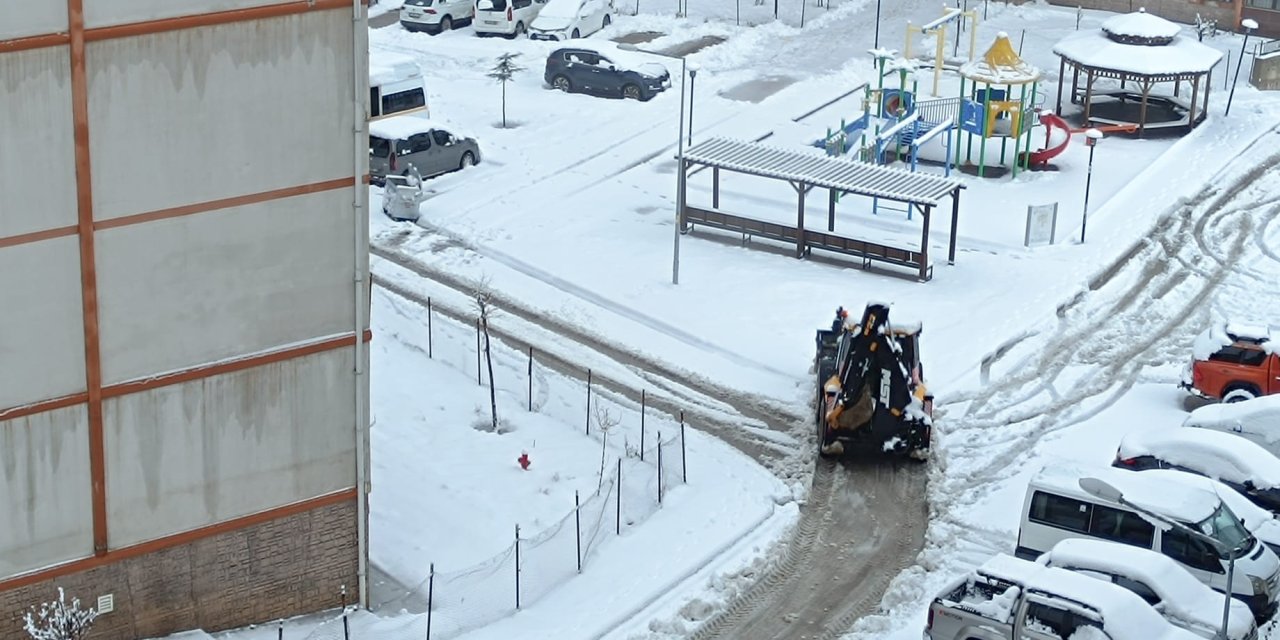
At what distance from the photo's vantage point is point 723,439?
2911 cm

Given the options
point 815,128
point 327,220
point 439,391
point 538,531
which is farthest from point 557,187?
point 327,220

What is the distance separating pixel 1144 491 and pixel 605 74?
27644mm

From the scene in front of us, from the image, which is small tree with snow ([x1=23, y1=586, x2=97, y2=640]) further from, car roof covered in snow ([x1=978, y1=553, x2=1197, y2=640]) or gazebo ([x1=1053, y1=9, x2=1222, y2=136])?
gazebo ([x1=1053, y1=9, x2=1222, y2=136])

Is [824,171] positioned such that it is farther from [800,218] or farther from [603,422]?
[603,422]

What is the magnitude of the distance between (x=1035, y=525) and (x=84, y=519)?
1230 cm

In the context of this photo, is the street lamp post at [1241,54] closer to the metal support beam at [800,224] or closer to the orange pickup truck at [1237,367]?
the metal support beam at [800,224]

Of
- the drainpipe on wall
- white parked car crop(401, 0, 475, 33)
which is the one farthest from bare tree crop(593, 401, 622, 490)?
white parked car crop(401, 0, 475, 33)

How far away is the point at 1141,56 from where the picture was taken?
1852 inches

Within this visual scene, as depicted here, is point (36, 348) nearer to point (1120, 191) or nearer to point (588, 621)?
point (588, 621)

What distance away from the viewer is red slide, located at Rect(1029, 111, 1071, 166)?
43781 mm

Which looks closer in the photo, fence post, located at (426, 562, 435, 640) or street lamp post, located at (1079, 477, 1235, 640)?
street lamp post, located at (1079, 477, 1235, 640)

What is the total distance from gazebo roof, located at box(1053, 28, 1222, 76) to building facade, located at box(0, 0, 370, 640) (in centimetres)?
2991

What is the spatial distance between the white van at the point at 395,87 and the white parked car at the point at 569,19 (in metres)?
10.1

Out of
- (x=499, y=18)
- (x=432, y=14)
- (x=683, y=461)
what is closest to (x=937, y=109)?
(x=499, y=18)
